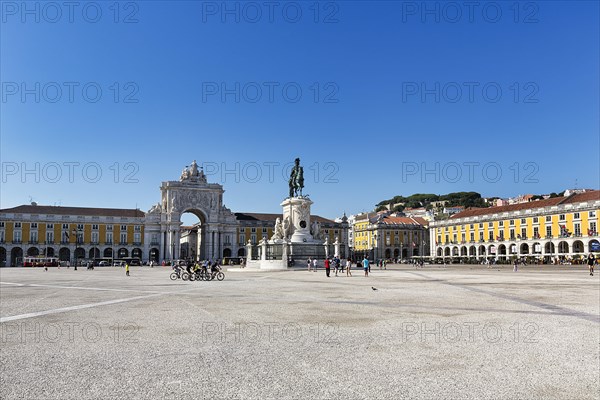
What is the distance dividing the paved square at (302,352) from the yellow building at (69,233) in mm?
82668

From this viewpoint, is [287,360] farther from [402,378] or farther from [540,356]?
[540,356]

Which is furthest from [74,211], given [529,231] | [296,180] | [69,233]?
[529,231]

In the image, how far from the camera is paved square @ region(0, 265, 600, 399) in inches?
211

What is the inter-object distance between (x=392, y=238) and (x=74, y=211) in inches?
2440

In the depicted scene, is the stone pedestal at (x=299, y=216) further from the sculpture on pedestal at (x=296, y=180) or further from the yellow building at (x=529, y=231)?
the yellow building at (x=529, y=231)

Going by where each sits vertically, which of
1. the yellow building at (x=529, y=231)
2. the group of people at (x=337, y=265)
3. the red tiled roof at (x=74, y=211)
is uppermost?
the red tiled roof at (x=74, y=211)

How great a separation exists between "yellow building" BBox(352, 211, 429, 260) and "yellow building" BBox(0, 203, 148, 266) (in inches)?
1759

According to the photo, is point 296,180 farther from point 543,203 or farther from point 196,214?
point 196,214

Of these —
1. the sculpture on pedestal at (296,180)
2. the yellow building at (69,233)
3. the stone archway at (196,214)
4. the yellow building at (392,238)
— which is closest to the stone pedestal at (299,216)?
the sculpture on pedestal at (296,180)

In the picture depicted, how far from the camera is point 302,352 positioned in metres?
7.01

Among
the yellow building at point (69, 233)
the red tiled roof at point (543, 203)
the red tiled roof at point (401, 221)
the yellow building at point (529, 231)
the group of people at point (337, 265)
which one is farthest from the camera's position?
the red tiled roof at point (401, 221)

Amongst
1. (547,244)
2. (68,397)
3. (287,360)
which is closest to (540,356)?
(287,360)

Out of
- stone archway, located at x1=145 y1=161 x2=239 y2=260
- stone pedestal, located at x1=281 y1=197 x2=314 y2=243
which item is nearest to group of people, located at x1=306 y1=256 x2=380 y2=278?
stone pedestal, located at x1=281 y1=197 x2=314 y2=243

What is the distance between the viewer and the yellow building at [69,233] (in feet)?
287
